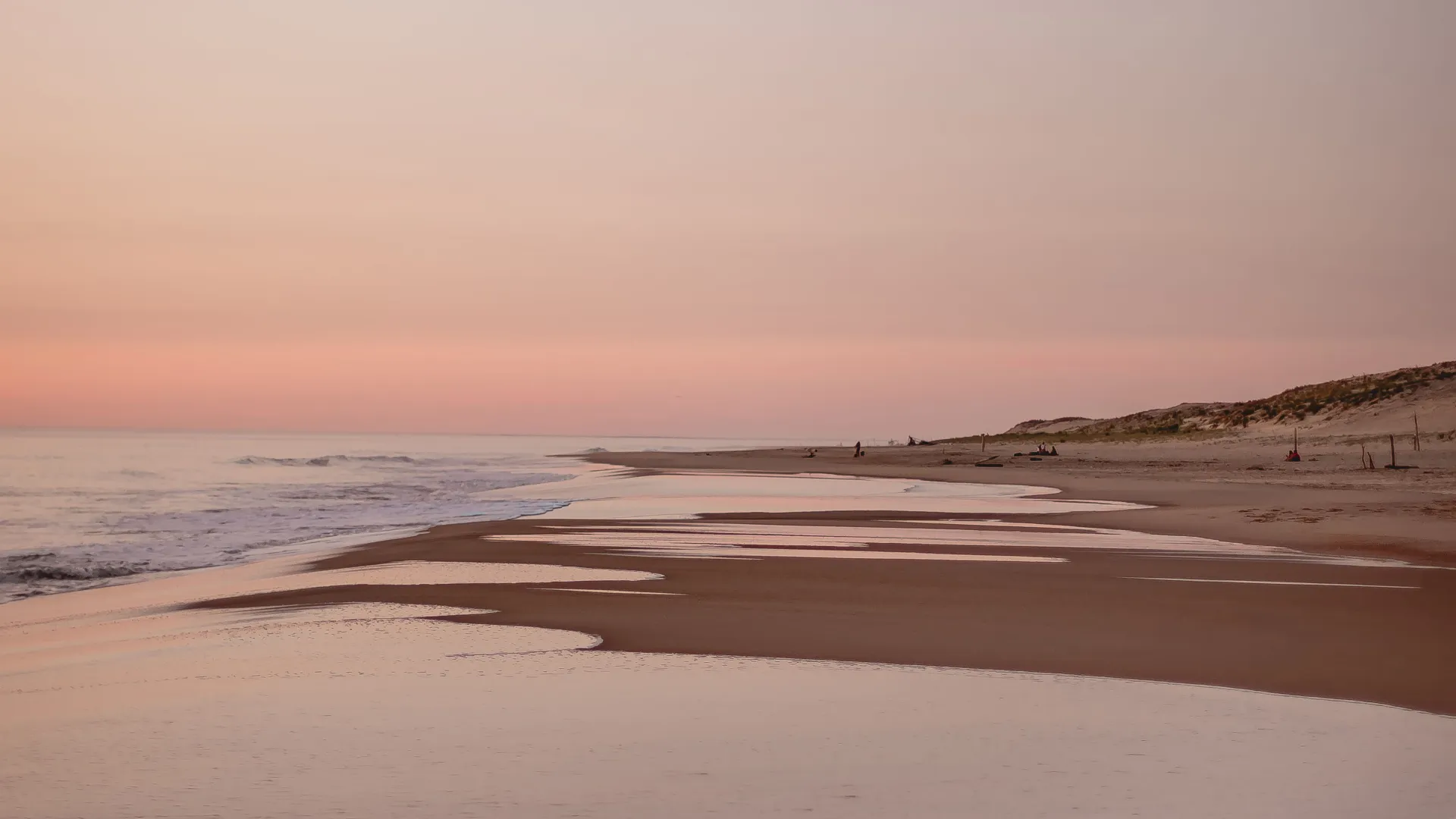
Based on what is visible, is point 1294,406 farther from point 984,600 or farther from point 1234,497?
point 984,600

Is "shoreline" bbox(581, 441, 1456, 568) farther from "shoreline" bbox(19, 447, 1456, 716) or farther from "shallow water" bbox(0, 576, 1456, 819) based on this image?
"shallow water" bbox(0, 576, 1456, 819)

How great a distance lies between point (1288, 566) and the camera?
15320 mm

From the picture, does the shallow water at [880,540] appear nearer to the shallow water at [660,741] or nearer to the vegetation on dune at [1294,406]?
the shallow water at [660,741]

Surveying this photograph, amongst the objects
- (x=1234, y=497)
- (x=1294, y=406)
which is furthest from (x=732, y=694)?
(x=1294, y=406)

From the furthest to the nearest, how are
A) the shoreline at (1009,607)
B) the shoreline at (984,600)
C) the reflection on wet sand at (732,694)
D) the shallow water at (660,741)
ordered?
the shoreline at (984,600)
the shoreline at (1009,607)
the reflection on wet sand at (732,694)
the shallow water at (660,741)

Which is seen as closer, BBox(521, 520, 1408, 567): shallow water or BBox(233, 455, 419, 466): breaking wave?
BBox(521, 520, 1408, 567): shallow water

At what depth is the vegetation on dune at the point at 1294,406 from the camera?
6356cm

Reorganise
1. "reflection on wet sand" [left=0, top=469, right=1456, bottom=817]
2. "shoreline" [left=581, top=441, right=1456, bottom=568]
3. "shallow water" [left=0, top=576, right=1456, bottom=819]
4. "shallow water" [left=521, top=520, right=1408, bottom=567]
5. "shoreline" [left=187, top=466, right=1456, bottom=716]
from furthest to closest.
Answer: "shoreline" [left=581, top=441, right=1456, bottom=568]
"shallow water" [left=521, top=520, right=1408, bottom=567]
"shoreline" [left=187, top=466, right=1456, bottom=716]
"reflection on wet sand" [left=0, top=469, right=1456, bottom=817]
"shallow water" [left=0, top=576, right=1456, bottom=819]

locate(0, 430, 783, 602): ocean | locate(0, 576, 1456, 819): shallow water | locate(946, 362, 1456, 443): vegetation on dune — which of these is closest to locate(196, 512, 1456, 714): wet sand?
locate(0, 576, 1456, 819): shallow water

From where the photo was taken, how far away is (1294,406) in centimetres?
6831

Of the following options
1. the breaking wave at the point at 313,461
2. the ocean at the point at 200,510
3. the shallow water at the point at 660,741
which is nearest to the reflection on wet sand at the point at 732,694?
the shallow water at the point at 660,741

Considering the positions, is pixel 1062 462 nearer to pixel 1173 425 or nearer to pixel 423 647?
pixel 1173 425

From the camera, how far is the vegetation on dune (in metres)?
63.6

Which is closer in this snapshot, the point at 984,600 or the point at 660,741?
the point at 660,741
